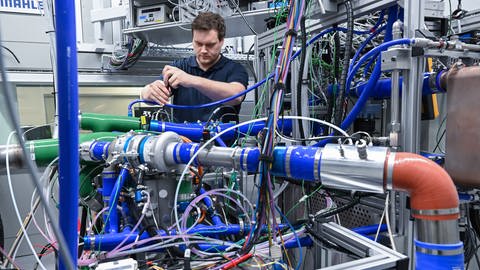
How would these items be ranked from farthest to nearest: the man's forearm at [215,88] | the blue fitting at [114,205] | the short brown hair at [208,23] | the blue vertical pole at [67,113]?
the short brown hair at [208,23]
the man's forearm at [215,88]
the blue fitting at [114,205]
the blue vertical pole at [67,113]

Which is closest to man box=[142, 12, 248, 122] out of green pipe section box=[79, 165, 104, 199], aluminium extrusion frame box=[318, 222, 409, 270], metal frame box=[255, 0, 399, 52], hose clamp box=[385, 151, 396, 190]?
metal frame box=[255, 0, 399, 52]

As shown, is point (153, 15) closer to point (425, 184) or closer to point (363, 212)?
point (363, 212)

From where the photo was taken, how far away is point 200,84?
1443mm

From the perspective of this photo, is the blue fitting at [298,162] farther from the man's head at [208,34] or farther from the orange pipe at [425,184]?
the man's head at [208,34]

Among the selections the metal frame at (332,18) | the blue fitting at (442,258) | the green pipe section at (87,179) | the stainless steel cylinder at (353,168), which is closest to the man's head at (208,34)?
the metal frame at (332,18)

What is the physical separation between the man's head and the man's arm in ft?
0.92

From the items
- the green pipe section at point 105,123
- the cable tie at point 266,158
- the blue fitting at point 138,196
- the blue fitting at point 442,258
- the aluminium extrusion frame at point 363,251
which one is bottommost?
the aluminium extrusion frame at point 363,251

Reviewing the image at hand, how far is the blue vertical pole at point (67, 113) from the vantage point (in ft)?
1.49

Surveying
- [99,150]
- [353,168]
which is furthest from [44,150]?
[353,168]

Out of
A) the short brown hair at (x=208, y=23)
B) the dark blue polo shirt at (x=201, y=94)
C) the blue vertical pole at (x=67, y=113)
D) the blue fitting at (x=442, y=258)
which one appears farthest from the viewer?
the dark blue polo shirt at (x=201, y=94)

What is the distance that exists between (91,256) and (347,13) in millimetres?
1054

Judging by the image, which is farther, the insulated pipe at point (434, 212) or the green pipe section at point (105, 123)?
the green pipe section at point (105, 123)

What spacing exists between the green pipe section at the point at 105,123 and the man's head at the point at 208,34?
2.15 ft

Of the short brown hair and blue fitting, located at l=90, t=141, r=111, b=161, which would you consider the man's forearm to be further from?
blue fitting, located at l=90, t=141, r=111, b=161
